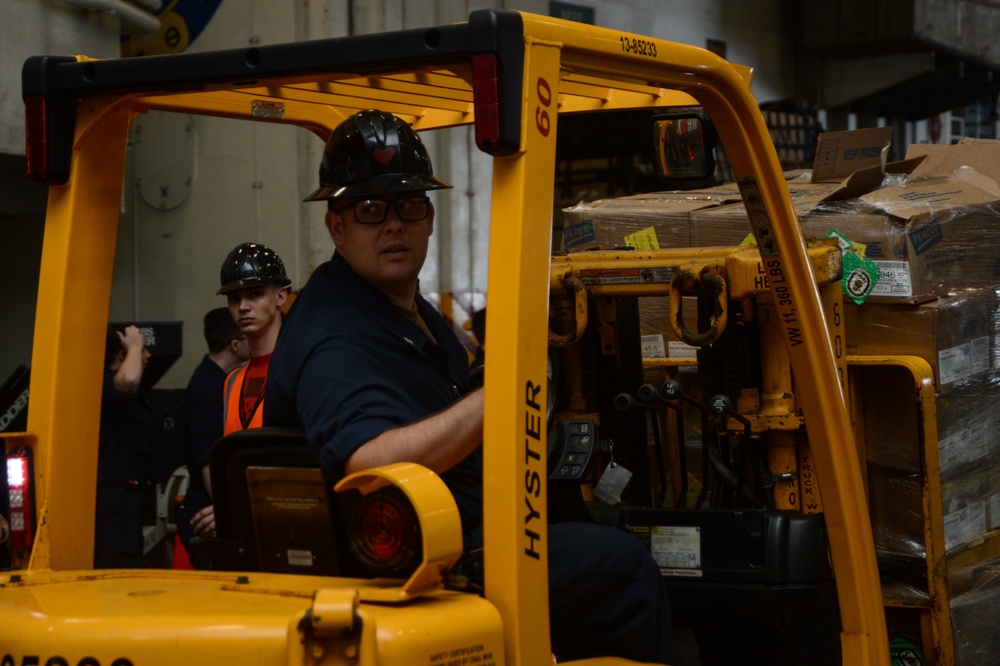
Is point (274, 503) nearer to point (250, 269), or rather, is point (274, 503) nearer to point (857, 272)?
point (857, 272)

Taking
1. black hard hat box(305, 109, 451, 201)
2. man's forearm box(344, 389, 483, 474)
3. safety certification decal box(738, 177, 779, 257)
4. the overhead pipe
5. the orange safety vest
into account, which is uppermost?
the overhead pipe

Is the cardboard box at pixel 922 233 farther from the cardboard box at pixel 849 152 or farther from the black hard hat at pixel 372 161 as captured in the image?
the black hard hat at pixel 372 161

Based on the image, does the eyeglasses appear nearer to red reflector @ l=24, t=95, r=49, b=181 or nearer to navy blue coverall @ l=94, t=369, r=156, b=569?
red reflector @ l=24, t=95, r=49, b=181

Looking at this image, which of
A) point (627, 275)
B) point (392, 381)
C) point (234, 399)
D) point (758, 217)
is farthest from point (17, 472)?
point (234, 399)

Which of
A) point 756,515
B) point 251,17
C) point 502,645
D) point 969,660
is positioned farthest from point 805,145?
point 502,645

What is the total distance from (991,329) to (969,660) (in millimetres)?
1235

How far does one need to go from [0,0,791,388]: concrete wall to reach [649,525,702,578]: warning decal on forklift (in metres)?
5.47

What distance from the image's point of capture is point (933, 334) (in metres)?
4.48

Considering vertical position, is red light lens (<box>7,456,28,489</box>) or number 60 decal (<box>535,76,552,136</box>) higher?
number 60 decal (<box>535,76,552,136</box>)

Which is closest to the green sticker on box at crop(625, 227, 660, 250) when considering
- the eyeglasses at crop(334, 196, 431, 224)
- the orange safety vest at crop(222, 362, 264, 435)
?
the orange safety vest at crop(222, 362, 264, 435)

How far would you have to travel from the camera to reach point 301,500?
8.24ft

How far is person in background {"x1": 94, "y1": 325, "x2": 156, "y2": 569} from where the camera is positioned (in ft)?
20.7

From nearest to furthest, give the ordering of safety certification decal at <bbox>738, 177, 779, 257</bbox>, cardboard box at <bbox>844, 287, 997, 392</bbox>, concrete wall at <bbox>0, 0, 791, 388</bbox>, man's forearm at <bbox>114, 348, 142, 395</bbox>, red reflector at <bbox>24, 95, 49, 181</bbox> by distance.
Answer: red reflector at <bbox>24, 95, 49, 181</bbox> → safety certification decal at <bbox>738, 177, 779, 257</bbox> → cardboard box at <bbox>844, 287, 997, 392</bbox> → man's forearm at <bbox>114, 348, 142, 395</bbox> → concrete wall at <bbox>0, 0, 791, 388</bbox>

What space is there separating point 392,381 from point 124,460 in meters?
4.24
